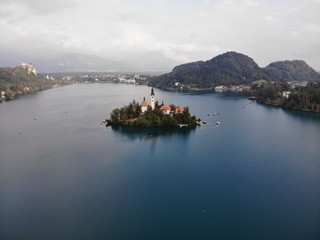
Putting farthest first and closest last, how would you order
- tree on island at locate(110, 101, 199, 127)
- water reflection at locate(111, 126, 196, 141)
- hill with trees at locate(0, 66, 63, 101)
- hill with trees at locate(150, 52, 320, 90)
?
hill with trees at locate(150, 52, 320, 90) → hill with trees at locate(0, 66, 63, 101) → tree on island at locate(110, 101, 199, 127) → water reflection at locate(111, 126, 196, 141)

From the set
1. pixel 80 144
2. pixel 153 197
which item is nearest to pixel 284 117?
pixel 80 144

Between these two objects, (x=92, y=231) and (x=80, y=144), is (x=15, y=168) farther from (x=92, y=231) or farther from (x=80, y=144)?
(x=92, y=231)

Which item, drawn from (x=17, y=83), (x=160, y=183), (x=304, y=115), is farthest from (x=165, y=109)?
(x=17, y=83)

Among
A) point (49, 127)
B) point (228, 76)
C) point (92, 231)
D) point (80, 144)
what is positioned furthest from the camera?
point (228, 76)

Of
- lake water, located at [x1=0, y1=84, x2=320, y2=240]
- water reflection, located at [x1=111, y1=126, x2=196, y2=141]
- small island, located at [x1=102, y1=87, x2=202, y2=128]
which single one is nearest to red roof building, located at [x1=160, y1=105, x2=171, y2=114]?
small island, located at [x1=102, y1=87, x2=202, y2=128]

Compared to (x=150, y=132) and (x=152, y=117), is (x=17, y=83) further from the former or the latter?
(x=150, y=132)

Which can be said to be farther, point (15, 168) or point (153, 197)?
point (15, 168)

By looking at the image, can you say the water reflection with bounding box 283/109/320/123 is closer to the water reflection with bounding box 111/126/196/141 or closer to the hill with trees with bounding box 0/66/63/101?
the water reflection with bounding box 111/126/196/141
